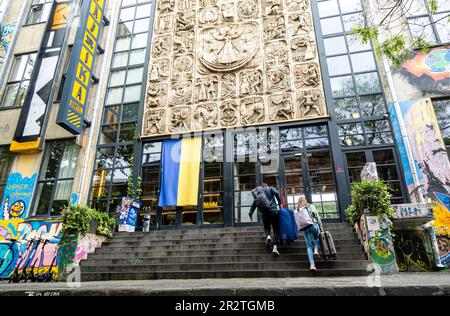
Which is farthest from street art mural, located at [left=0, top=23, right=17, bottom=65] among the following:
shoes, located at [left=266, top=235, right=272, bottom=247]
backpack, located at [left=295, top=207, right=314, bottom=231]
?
backpack, located at [left=295, top=207, right=314, bottom=231]

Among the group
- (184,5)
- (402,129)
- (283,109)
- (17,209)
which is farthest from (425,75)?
(17,209)

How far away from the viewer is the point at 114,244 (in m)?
9.65

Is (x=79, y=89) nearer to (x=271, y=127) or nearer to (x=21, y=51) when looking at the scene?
(x=21, y=51)

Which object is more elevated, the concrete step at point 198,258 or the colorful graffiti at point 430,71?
the colorful graffiti at point 430,71

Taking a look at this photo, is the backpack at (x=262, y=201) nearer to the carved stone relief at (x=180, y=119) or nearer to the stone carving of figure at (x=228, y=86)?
the carved stone relief at (x=180, y=119)

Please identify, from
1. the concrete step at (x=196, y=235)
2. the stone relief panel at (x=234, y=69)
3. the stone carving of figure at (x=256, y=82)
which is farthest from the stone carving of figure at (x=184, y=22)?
the concrete step at (x=196, y=235)

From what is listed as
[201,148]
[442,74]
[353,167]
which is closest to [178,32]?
[201,148]

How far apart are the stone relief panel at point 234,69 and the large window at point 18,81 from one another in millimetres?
6929

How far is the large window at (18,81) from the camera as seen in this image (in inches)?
571

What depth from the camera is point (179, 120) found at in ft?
41.8

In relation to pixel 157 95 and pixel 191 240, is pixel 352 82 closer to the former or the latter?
pixel 157 95

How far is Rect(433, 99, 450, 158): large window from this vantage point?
9.62m
